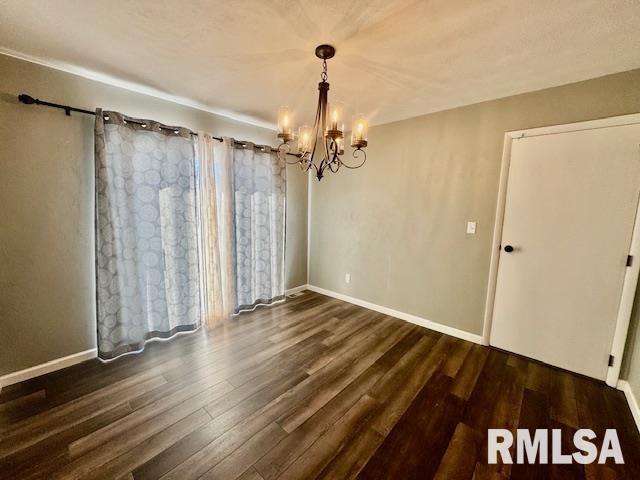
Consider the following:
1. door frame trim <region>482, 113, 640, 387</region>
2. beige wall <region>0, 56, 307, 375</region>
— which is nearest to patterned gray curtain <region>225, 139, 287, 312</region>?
beige wall <region>0, 56, 307, 375</region>

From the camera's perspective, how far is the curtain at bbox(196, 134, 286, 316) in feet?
9.23

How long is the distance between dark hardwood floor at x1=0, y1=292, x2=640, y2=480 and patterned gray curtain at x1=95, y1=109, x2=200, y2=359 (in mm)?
279

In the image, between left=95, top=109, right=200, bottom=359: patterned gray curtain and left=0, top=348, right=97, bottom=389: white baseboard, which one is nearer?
left=0, top=348, right=97, bottom=389: white baseboard

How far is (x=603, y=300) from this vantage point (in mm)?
2029

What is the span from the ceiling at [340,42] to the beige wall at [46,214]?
0.22 m

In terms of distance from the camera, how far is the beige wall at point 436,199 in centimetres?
218

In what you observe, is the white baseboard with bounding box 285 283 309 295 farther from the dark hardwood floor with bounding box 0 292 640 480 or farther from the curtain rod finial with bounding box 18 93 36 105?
the curtain rod finial with bounding box 18 93 36 105

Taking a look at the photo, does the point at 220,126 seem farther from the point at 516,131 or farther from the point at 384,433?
the point at 384,433

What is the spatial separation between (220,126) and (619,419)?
421 centimetres

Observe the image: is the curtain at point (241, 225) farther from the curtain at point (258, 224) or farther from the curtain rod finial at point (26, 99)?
the curtain rod finial at point (26, 99)

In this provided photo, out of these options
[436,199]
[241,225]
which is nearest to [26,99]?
[241,225]

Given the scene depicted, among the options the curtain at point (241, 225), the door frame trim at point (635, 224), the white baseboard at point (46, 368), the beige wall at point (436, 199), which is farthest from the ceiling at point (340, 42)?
the white baseboard at point (46, 368)

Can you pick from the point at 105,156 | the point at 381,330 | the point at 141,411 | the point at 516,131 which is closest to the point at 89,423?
the point at 141,411

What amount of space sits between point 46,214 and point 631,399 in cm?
455
